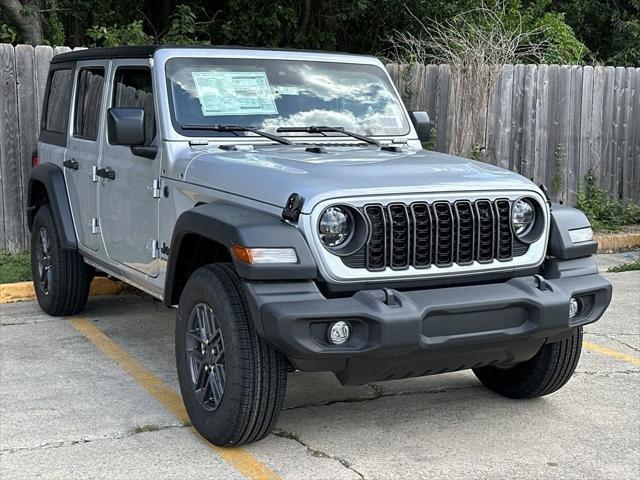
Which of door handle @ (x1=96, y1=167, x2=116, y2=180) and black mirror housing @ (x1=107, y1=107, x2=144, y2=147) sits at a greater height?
black mirror housing @ (x1=107, y1=107, x2=144, y2=147)

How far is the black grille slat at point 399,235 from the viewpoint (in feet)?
14.2

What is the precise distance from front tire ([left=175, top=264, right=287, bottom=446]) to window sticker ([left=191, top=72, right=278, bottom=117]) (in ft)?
4.30

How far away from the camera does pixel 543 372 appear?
515 cm

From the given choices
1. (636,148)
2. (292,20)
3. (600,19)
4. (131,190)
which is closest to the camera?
(131,190)

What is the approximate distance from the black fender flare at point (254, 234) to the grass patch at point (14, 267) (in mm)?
4079

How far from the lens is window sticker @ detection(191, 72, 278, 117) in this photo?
18.1 ft

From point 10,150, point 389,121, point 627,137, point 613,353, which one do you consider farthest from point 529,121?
point 10,150

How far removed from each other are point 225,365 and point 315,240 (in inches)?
29.8

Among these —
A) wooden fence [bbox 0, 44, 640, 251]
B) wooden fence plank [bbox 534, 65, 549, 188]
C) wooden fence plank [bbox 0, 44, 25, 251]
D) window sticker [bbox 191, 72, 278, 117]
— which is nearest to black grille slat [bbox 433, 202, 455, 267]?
window sticker [bbox 191, 72, 278, 117]

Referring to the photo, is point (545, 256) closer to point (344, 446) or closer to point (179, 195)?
point (344, 446)

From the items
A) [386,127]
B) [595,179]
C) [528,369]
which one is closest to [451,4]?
[595,179]

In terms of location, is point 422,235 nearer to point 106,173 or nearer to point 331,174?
point 331,174

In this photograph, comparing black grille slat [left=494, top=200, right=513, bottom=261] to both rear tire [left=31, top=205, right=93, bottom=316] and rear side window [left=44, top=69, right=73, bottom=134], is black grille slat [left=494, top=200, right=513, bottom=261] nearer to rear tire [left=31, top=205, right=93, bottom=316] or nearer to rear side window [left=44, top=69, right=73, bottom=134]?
rear tire [left=31, top=205, right=93, bottom=316]

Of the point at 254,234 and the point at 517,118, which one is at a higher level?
the point at 517,118
